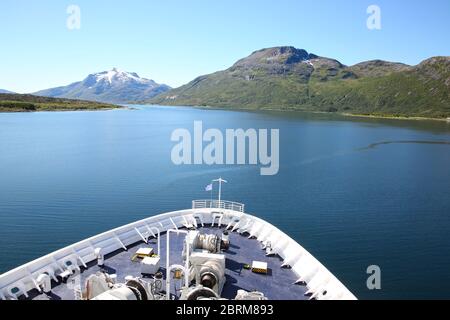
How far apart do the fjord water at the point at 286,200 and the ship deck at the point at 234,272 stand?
1137 centimetres

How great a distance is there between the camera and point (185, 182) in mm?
65625

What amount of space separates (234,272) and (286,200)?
122 ft

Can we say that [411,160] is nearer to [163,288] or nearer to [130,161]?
[130,161]

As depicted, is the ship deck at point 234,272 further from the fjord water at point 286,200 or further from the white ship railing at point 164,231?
the fjord water at point 286,200

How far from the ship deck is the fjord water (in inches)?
448

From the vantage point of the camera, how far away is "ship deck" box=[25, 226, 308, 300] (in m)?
19.0

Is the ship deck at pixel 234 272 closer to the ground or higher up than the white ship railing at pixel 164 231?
closer to the ground

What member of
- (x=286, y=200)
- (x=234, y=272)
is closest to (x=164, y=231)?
(x=234, y=272)

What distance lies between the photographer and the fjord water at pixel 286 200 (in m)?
34.9

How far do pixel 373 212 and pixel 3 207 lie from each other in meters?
56.1

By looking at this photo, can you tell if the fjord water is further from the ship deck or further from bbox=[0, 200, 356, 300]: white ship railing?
the ship deck

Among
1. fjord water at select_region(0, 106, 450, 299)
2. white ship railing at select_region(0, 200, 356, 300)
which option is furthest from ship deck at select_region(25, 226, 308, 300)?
fjord water at select_region(0, 106, 450, 299)

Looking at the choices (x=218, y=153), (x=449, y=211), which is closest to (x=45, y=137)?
(x=218, y=153)

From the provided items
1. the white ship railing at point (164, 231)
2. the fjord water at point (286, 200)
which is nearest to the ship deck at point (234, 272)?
the white ship railing at point (164, 231)
